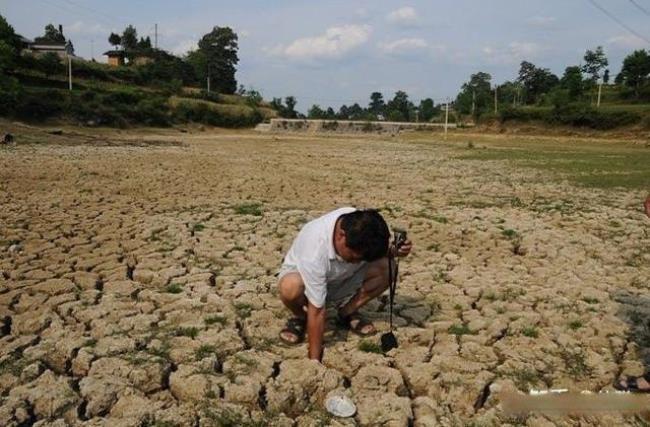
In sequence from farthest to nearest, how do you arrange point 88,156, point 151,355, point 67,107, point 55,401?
point 67,107 → point 88,156 → point 151,355 → point 55,401

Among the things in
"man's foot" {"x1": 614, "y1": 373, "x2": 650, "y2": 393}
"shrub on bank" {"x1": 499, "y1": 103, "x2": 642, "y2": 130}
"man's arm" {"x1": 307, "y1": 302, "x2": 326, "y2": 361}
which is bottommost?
"man's foot" {"x1": 614, "y1": 373, "x2": 650, "y2": 393}

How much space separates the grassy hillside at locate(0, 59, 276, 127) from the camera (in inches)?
1201

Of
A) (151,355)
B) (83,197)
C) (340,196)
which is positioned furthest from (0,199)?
(151,355)

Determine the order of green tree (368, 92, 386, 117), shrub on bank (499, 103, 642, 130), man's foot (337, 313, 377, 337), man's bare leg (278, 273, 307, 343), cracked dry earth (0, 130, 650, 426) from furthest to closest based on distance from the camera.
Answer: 1. green tree (368, 92, 386, 117)
2. shrub on bank (499, 103, 642, 130)
3. man's foot (337, 313, 377, 337)
4. man's bare leg (278, 273, 307, 343)
5. cracked dry earth (0, 130, 650, 426)

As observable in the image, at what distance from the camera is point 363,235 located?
249 centimetres

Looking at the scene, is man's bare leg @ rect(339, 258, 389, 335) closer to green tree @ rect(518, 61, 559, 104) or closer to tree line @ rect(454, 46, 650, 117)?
tree line @ rect(454, 46, 650, 117)

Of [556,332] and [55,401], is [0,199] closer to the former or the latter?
[55,401]

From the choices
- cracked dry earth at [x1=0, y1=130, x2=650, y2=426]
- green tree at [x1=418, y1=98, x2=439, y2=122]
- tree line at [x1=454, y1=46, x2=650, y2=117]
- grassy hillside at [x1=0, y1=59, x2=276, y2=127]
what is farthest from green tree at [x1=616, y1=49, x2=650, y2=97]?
cracked dry earth at [x1=0, y1=130, x2=650, y2=426]

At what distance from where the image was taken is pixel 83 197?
721cm

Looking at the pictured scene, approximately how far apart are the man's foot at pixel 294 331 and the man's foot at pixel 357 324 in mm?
241

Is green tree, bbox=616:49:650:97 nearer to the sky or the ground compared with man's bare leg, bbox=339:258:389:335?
nearer to the sky

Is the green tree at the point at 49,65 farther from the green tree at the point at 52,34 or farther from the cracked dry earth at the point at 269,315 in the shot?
the cracked dry earth at the point at 269,315

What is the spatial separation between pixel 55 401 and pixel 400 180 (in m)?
8.45

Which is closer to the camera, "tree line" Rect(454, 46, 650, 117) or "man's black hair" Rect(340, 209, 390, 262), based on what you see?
"man's black hair" Rect(340, 209, 390, 262)
